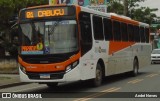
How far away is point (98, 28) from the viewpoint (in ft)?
58.5

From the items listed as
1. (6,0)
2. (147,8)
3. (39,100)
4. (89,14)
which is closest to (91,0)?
(6,0)

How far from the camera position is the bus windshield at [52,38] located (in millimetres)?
15516

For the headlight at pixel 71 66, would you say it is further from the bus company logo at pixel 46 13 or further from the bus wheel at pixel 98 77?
the bus wheel at pixel 98 77

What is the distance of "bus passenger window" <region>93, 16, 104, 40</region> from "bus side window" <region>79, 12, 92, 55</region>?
0.64 meters

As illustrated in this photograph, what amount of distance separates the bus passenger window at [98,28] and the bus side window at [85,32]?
2.11 ft

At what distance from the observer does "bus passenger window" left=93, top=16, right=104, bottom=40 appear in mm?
17391

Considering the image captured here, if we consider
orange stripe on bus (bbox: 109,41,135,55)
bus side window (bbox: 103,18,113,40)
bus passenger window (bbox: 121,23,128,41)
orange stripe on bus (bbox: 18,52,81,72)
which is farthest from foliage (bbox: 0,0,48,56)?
orange stripe on bus (bbox: 18,52,81,72)

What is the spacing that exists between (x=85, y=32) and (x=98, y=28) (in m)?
1.65

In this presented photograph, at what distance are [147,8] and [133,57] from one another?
38332 mm

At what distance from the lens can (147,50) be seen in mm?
27375

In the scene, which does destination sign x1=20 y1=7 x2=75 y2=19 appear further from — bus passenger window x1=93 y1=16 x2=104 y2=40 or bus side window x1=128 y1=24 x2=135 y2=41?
bus side window x1=128 y1=24 x2=135 y2=41

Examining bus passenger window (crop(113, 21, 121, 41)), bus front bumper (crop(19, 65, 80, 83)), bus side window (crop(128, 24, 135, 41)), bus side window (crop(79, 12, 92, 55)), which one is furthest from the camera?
bus side window (crop(128, 24, 135, 41))

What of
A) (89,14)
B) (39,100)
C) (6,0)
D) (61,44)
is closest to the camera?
(39,100)

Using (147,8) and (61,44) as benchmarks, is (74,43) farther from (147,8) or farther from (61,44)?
(147,8)
